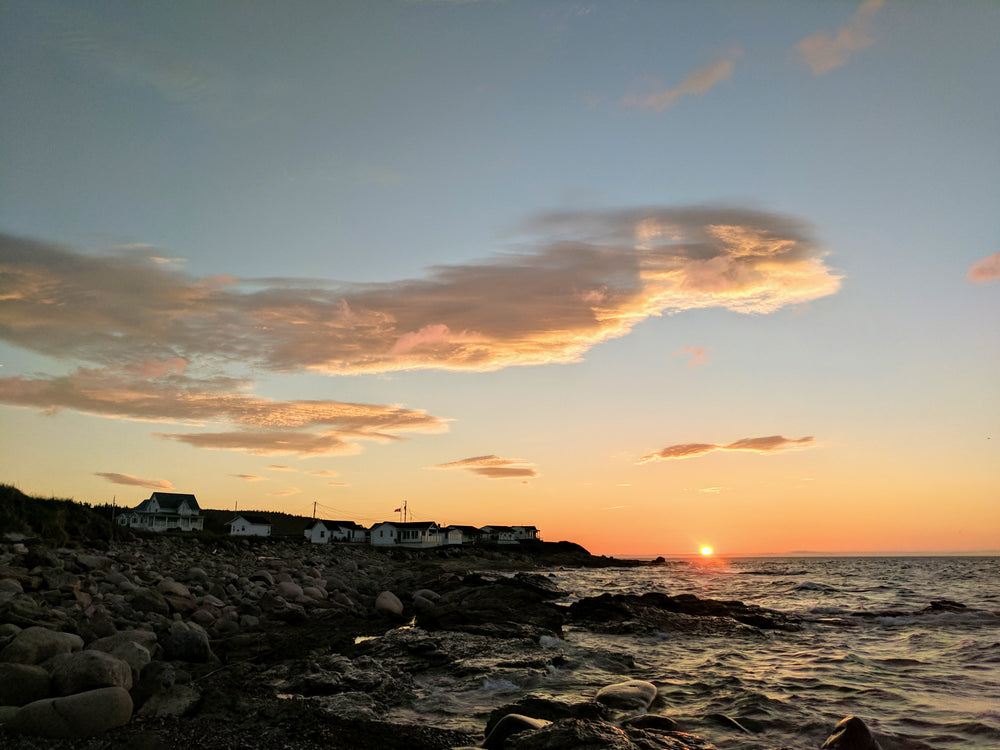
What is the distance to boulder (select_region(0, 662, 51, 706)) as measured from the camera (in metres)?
7.10

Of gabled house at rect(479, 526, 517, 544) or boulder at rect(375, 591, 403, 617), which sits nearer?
boulder at rect(375, 591, 403, 617)

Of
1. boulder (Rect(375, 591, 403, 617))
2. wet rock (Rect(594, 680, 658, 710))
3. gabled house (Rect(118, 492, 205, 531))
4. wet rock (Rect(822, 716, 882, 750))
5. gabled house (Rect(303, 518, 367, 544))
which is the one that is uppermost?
wet rock (Rect(822, 716, 882, 750))

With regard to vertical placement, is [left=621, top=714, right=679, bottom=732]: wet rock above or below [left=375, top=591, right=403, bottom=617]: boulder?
above

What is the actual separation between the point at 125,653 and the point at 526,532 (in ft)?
378

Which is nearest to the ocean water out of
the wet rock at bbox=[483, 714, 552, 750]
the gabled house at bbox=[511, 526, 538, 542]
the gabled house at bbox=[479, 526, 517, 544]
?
the wet rock at bbox=[483, 714, 552, 750]

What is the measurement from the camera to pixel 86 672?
24.7 ft

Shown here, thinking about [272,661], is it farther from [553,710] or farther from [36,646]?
[553,710]

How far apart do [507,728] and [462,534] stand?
356ft

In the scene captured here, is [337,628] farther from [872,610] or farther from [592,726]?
[872,610]

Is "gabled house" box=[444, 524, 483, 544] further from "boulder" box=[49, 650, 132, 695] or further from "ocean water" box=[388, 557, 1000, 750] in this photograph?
"boulder" box=[49, 650, 132, 695]

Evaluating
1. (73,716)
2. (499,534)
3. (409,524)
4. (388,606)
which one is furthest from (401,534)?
(73,716)

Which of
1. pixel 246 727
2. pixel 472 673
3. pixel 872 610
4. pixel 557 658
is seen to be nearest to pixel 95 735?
pixel 246 727

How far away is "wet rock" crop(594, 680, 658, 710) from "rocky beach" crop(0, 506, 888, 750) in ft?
0.10

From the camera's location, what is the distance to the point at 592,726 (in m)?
6.31
